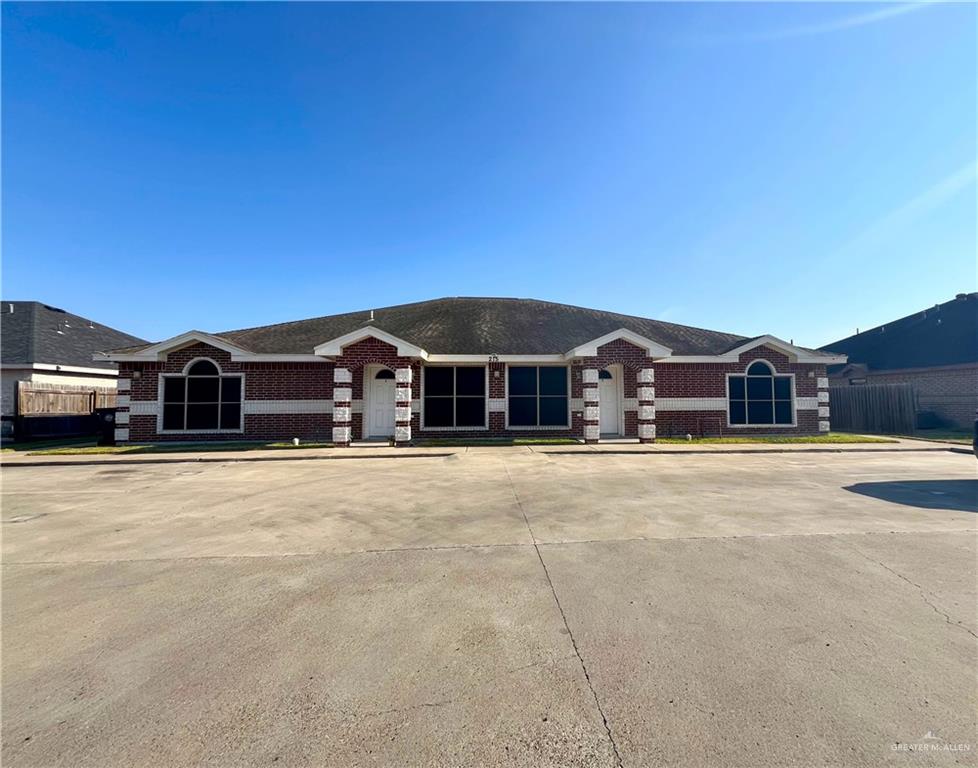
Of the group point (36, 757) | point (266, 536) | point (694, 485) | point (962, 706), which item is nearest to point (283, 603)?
point (36, 757)

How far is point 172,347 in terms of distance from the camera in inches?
617

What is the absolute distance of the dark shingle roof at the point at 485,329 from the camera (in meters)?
17.4

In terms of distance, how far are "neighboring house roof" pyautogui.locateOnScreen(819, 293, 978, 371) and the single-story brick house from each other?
893 centimetres

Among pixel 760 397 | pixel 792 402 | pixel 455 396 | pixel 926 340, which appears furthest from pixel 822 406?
pixel 455 396

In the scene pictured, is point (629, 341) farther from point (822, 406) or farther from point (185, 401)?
point (185, 401)

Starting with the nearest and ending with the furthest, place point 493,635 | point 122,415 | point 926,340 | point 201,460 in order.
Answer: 1. point 493,635
2. point 201,460
3. point 122,415
4. point 926,340

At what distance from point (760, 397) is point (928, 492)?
10250 mm

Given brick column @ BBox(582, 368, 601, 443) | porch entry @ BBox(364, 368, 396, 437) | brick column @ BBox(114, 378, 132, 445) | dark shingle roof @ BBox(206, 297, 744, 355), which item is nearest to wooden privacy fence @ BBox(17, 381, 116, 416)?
brick column @ BBox(114, 378, 132, 445)

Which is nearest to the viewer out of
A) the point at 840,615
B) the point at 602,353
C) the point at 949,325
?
the point at 840,615

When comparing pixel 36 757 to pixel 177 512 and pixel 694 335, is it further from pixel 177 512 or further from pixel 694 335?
pixel 694 335

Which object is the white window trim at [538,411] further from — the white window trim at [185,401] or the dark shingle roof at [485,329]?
the white window trim at [185,401]

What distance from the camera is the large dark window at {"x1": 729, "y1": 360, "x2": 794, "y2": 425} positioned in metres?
17.4

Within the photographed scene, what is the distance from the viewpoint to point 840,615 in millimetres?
3496

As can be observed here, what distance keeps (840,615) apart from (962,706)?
40.9 inches
